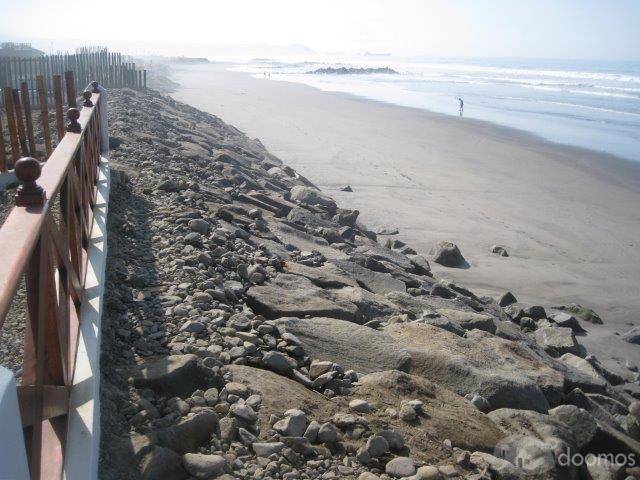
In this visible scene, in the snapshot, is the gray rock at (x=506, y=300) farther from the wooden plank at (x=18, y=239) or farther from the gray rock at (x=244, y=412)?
the wooden plank at (x=18, y=239)

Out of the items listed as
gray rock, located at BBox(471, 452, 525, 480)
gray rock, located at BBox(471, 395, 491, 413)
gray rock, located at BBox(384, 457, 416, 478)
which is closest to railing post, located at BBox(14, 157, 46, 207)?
gray rock, located at BBox(384, 457, 416, 478)

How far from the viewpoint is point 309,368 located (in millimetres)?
3627

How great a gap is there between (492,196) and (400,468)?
36.2ft

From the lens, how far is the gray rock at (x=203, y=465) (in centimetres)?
246

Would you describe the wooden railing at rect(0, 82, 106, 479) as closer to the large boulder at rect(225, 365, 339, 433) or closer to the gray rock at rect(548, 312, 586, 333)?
the large boulder at rect(225, 365, 339, 433)

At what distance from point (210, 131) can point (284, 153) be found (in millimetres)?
2305

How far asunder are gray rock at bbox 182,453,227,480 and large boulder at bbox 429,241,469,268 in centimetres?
672

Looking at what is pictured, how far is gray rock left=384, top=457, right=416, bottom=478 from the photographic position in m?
2.76

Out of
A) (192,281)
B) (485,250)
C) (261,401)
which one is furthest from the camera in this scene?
(485,250)

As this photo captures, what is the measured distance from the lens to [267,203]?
8195 mm

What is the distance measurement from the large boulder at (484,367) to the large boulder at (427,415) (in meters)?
0.39

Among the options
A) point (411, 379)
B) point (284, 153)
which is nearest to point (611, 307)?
point (411, 379)

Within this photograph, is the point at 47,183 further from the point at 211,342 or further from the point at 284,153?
the point at 284,153

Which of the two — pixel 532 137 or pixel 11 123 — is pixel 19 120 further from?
pixel 532 137
